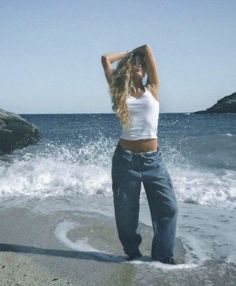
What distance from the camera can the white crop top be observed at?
410 cm

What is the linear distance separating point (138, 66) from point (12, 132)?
13855 millimetres

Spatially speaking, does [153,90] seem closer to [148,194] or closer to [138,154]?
[138,154]

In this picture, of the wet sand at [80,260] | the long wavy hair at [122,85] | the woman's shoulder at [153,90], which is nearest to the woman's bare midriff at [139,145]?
the long wavy hair at [122,85]

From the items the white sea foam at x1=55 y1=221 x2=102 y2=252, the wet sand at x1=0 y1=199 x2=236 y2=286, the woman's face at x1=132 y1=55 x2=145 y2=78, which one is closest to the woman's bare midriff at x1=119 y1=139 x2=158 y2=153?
the woman's face at x1=132 y1=55 x2=145 y2=78

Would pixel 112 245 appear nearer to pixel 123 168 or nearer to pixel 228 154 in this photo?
pixel 123 168

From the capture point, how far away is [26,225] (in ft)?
17.8

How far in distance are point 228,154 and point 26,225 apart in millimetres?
13057

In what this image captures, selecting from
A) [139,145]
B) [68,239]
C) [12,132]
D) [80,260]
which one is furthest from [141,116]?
[12,132]

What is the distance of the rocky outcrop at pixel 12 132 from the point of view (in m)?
17.0

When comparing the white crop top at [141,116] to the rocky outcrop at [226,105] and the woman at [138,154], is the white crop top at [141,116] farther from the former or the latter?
the rocky outcrop at [226,105]

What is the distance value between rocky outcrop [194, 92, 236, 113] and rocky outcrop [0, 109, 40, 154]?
328 ft

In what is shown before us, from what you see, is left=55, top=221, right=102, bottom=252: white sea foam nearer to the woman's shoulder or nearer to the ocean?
the ocean

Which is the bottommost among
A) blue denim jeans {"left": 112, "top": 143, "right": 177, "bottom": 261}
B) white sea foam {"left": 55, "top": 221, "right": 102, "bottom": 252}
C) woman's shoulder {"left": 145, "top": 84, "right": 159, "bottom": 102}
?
white sea foam {"left": 55, "top": 221, "right": 102, "bottom": 252}

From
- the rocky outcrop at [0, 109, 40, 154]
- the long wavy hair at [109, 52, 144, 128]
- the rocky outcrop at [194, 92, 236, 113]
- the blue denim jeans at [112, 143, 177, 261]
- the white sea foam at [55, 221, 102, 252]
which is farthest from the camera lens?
the rocky outcrop at [194, 92, 236, 113]
